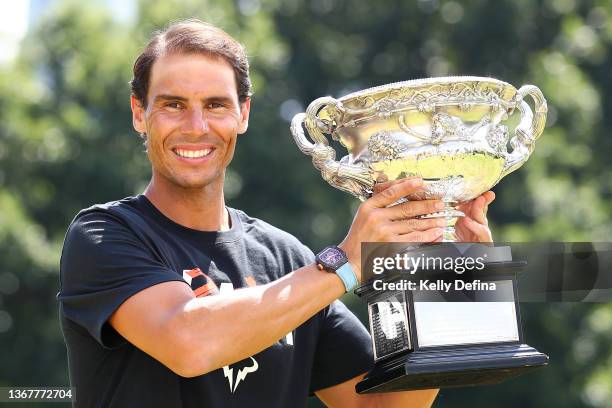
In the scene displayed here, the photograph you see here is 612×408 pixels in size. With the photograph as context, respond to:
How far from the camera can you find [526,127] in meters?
4.02

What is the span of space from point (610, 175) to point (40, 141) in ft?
26.4

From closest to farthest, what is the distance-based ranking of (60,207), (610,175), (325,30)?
1. (60,207)
2. (610,175)
3. (325,30)

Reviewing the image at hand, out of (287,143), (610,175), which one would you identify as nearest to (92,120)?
(287,143)

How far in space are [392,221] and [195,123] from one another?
26.2 inches

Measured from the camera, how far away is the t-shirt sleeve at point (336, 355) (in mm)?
4160

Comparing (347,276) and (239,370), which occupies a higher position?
(347,276)

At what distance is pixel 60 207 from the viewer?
16.2 metres

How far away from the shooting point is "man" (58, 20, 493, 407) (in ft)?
11.4

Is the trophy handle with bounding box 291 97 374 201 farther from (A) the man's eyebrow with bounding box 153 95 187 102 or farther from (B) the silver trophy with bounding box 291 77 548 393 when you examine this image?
(A) the man's eyebrow with bounding box 153 95 187 102

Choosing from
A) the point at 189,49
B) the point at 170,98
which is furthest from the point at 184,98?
the point at 189,49

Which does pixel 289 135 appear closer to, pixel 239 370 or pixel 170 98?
pixel 170 98

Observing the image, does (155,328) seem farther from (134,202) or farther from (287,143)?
(287,143)

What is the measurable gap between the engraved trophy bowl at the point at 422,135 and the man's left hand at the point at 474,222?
0.41 ft

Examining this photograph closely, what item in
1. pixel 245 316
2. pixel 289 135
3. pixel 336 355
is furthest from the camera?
pixel 289 135
